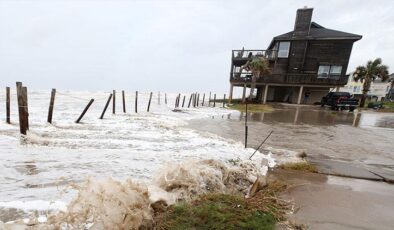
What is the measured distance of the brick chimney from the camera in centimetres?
3050

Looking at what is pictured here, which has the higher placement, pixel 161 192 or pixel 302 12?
pixel 302 12

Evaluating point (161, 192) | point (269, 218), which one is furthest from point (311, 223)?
point (161, 192)

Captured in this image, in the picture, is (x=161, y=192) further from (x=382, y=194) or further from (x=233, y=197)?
(x=382, y=194)

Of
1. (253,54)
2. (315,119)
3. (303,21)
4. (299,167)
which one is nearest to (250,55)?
(253,54)

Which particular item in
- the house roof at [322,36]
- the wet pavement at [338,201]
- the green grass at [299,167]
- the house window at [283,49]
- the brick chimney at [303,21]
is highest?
the brick chimney at [303,21]

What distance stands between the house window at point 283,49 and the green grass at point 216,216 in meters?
32.3

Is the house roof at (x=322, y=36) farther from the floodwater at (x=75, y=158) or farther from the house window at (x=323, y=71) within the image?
the floodwater at (x=75, y=158)

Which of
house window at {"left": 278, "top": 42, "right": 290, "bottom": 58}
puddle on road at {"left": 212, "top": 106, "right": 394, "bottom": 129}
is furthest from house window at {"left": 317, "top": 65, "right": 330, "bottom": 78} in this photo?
puddle on road at {"left": 212, "top": 106, "right": 394, "bottom": 129}

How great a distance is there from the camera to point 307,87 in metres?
30.3

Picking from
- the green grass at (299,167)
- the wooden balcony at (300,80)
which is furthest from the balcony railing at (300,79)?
the green grass at (299,167)

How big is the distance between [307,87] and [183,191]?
3134cm

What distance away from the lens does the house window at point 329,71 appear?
29812 millimetres

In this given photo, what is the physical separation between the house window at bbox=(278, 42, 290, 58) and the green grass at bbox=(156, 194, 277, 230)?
32311mm

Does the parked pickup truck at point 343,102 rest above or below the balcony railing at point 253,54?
below
